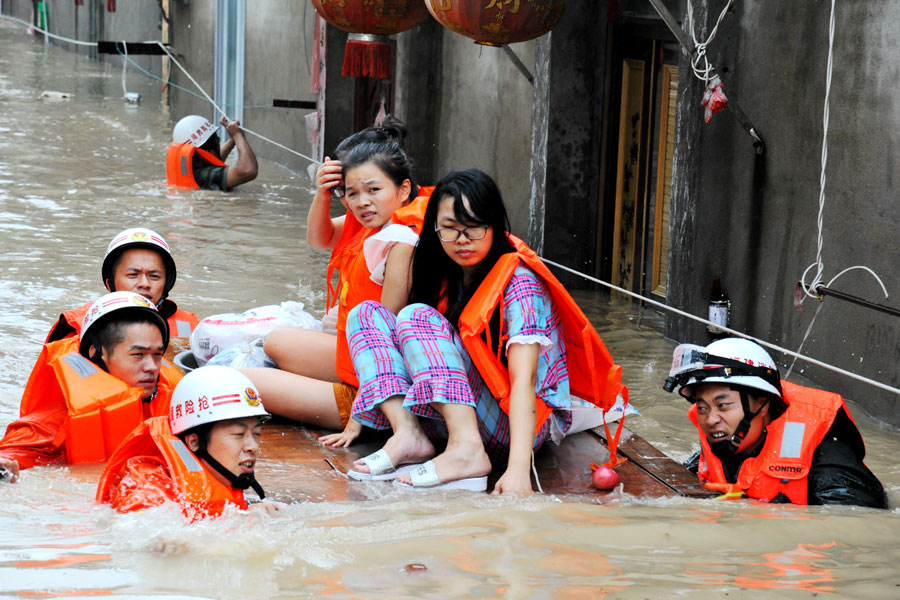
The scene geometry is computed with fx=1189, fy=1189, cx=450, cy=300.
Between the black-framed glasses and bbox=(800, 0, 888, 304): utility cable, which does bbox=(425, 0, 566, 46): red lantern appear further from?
the black-framed glasses

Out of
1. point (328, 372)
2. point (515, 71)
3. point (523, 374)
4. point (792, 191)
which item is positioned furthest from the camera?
point (515, 71)

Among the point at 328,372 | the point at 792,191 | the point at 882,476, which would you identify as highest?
the point at 792,191

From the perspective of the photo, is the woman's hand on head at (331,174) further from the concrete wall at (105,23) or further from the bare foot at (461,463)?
the concrete wall at (105,23)

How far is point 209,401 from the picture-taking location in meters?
3.55

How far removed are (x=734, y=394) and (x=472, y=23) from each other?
3.42m

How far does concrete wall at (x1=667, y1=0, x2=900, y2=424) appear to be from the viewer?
5.66 metres

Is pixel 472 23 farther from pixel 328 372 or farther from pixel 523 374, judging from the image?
pixel 523 374

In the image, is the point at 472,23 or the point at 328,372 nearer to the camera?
the point at 328,372

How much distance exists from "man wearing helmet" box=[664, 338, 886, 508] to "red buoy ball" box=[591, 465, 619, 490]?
32 centimetres

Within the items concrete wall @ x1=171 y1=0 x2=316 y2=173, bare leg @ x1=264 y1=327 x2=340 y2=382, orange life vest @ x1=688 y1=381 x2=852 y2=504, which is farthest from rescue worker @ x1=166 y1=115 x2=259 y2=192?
orange life vest @ x1=688 y1=381 x2=852 y2=504

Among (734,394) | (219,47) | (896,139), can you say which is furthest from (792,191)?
(219,47)

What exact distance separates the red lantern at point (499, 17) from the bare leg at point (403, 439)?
3.22 m

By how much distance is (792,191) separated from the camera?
6.39 metres

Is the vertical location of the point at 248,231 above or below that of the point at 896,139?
below
